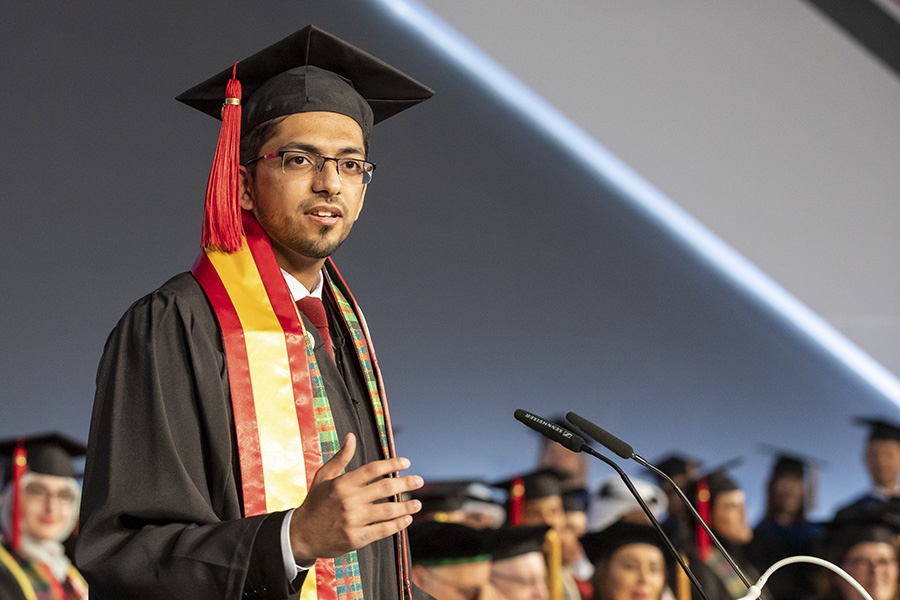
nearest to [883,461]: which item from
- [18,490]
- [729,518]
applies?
[729,518]

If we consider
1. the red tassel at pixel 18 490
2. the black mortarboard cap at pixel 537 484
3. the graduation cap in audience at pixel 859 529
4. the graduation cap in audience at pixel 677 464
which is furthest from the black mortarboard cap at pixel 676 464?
the red tassel at pixel 18 490

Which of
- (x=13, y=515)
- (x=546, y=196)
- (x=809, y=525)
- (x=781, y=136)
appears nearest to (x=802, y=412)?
(x=809, y=525)

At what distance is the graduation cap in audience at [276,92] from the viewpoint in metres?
1.51

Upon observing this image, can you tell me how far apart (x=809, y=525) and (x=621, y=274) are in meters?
1.95

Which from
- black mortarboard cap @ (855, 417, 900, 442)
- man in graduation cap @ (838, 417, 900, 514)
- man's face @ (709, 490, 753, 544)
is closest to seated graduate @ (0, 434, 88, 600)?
man's face @ (709, 490, 753, 544)

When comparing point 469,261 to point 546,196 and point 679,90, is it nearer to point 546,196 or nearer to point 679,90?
point 546,196

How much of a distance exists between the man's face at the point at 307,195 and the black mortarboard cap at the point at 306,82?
4 cm

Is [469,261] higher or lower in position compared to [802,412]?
higher

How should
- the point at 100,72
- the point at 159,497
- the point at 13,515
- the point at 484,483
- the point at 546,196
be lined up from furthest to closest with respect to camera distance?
the point at 546,196
the point at 484,483
the point at 100,72
the point at 13,515
the point at 159,497

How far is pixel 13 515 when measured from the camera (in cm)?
396

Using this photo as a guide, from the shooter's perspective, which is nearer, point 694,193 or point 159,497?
point 159,497

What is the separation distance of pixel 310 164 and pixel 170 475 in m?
0.57

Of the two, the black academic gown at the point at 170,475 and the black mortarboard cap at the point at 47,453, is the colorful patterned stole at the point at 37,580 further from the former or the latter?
the black academic gown at the point at 170,475

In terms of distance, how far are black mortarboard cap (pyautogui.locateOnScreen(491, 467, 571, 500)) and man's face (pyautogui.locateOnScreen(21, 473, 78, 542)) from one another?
2294 mm
